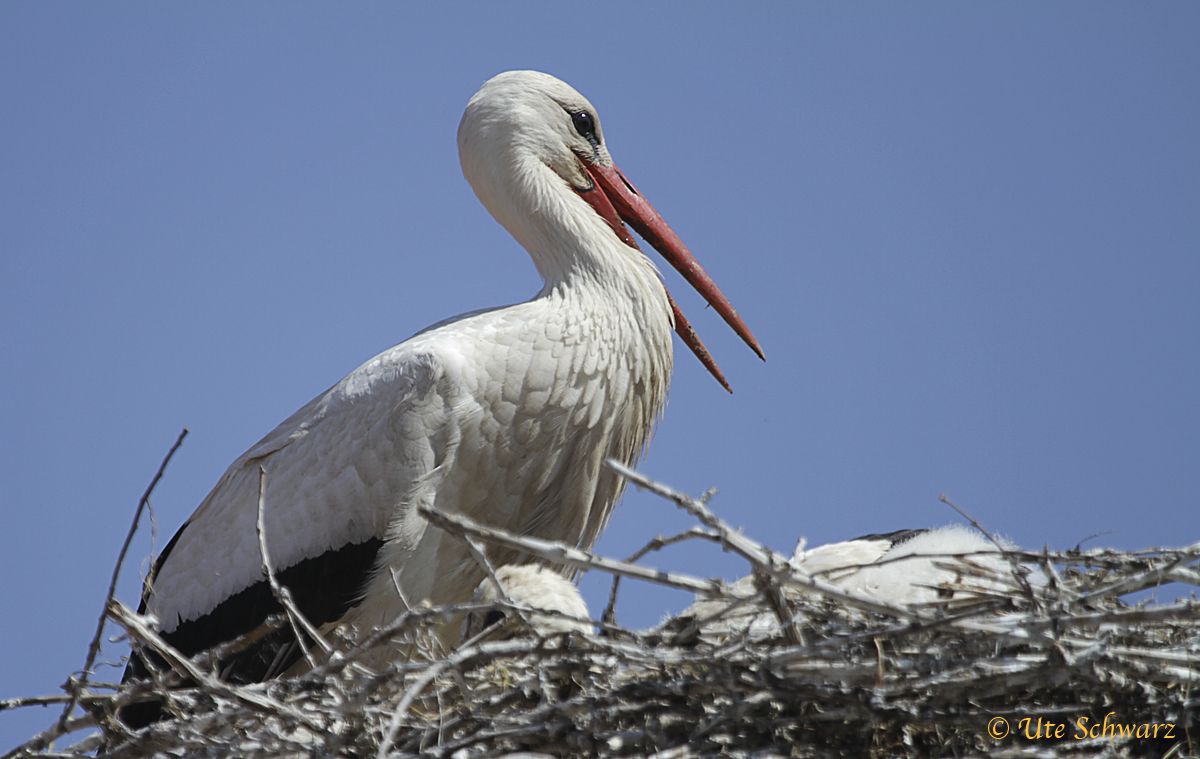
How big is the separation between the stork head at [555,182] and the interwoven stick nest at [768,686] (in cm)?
160

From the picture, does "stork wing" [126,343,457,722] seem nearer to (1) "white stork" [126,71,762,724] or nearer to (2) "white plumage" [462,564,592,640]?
(1) "white stork" [126,71,762,724]

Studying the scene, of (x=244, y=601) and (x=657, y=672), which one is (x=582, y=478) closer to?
(x=244, y=601)

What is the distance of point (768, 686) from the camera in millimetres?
2371

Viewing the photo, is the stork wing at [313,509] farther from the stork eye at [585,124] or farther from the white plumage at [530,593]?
the stork eye at [585,124]

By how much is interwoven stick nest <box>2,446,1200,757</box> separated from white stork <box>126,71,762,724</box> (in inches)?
34.5

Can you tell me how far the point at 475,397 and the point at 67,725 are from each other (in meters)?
1.25

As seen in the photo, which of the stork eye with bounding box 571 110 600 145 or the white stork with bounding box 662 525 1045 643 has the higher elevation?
the stork eye with bounding box 571 110 600 145

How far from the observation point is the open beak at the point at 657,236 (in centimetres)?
427

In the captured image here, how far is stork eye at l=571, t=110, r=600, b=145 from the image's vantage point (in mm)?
4270

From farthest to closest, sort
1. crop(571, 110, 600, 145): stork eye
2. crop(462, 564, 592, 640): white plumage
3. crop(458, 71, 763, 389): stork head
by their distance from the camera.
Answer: crop(571, 110, 600, 145): stork eye
crop(458, 71, 763, 389): stork head
crop(462, 564, 592, 640): white plumage

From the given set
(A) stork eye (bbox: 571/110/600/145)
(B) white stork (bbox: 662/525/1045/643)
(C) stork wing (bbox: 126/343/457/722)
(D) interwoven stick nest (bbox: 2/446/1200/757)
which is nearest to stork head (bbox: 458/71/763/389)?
(A) stork eye (bbox: 571/110/600/145)

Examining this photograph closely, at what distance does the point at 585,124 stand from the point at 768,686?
2268mm

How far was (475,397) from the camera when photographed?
3609mm

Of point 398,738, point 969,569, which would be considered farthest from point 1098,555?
point 398,738
